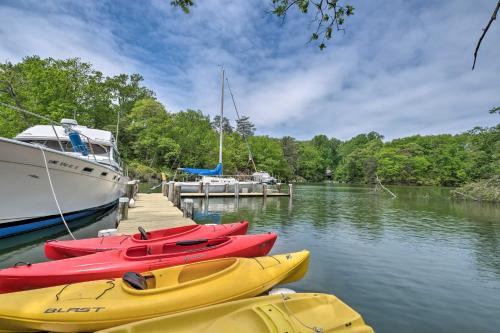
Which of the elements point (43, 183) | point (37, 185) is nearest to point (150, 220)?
point (43, 183)

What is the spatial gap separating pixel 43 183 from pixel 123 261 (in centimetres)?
585

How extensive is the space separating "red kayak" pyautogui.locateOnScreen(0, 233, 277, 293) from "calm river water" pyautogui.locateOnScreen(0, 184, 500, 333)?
1.61 m

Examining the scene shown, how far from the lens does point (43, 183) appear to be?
9.08 m

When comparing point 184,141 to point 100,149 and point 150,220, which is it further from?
point 150,220

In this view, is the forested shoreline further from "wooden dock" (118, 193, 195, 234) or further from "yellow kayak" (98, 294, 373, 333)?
"yellow kayak" (98, 294, 373, 333)

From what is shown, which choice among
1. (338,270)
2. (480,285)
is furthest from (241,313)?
(480,285)

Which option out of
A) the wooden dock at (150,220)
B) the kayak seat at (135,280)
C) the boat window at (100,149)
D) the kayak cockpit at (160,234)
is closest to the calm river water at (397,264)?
the wooden dock at (150,220)

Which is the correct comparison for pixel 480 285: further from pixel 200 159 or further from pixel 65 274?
pixel 200 159

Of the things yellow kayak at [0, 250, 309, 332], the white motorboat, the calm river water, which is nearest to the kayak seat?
yellow kayak at [0, 250, 309, 332]

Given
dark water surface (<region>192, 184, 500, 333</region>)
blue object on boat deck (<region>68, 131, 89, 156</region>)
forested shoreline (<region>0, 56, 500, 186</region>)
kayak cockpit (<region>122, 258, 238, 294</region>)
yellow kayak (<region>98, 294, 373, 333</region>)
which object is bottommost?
dark water surface (<region>192, 184, 500, 333</region>)

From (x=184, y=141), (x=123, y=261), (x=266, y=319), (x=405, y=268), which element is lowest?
(x=405, y=268)

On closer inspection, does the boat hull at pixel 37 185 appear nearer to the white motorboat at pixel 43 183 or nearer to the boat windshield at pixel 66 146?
the white motorboat at pixel 43 183

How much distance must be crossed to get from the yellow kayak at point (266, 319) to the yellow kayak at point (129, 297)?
65 centimetres

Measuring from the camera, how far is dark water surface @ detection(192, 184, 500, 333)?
17.7 feet
